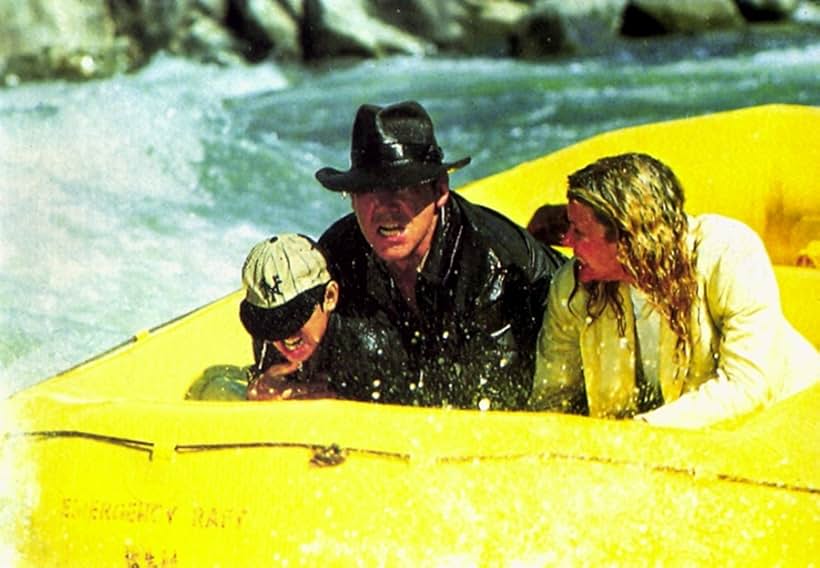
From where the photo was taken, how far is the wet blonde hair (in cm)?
159

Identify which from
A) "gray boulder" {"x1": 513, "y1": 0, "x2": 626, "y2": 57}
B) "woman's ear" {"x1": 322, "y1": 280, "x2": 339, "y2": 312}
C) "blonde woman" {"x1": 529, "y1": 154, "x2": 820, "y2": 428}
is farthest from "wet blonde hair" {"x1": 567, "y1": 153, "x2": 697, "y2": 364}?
"gray boulder" {"x1": 513, "y1": 0, "x2": 626, "y2": 57}

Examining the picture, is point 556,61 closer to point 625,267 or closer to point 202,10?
point 202,10

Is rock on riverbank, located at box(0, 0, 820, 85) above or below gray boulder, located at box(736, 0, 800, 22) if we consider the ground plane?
below

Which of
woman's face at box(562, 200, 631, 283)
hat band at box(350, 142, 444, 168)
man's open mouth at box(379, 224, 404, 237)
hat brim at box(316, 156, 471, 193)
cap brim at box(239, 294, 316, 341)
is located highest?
hat band at box(350, 142, 444, 168)

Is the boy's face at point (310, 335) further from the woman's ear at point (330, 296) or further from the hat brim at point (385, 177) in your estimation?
the hat brim at point (385, 177)

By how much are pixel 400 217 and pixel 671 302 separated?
15.0 inches

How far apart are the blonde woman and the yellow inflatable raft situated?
0.06 meters

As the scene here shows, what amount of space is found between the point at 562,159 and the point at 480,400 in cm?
78

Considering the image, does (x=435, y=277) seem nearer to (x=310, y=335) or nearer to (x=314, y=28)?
(x=310, y=335)

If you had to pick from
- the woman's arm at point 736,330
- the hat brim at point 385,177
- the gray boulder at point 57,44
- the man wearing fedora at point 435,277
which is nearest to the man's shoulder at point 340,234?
the man wearing fedora at point 435,277

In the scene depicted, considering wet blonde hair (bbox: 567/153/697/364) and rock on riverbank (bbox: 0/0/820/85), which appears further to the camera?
rock on riverbank (bbox: 0/0/820/85)

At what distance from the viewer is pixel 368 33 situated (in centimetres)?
478

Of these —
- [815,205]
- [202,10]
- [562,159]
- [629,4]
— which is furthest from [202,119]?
[815,205]

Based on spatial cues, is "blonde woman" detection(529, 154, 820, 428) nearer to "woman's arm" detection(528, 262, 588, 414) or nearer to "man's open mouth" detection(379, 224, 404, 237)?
"woman's arm" detection(528, 262, 588, 414)
